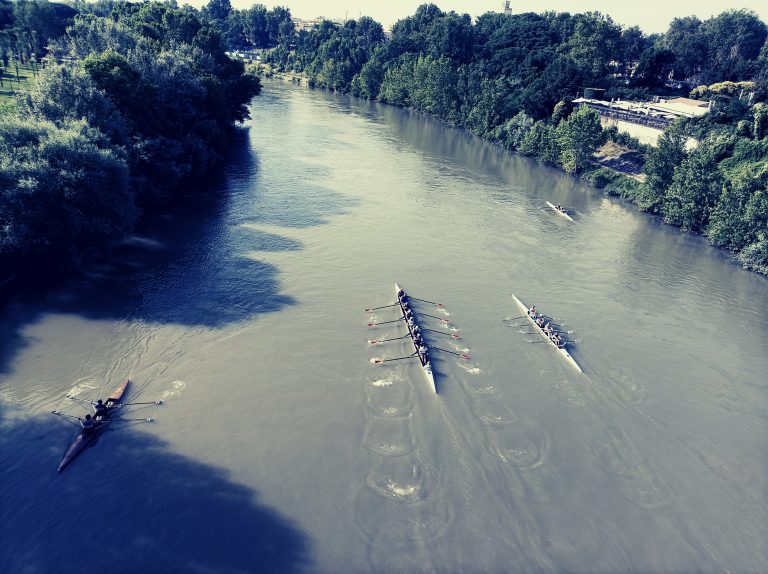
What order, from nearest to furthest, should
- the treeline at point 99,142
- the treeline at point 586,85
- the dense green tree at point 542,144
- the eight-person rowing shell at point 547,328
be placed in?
the eight-person rowing shell at point 547,328 → the treeline at point 99,142 → the treeline at point 586,85 → the dense green tree at point 542,144

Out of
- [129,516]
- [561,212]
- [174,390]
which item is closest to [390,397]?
[174,390]

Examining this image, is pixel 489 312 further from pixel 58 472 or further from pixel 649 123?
pixel 649 123

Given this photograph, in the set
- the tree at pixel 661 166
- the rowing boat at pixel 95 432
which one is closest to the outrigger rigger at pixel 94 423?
the rowing boat at pixel 95 432

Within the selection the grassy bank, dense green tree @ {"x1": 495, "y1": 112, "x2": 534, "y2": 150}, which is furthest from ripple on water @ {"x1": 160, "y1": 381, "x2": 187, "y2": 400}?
dense green tree @ {"x1": 495, "y1": 112, "x2": 534, "y2": 150}

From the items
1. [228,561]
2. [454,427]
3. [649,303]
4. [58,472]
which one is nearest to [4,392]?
[58,472]

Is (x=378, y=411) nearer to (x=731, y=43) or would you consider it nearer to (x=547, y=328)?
(x=547, y=328)

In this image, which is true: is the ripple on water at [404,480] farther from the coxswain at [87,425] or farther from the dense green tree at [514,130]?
the dense green tree at [514,130]
